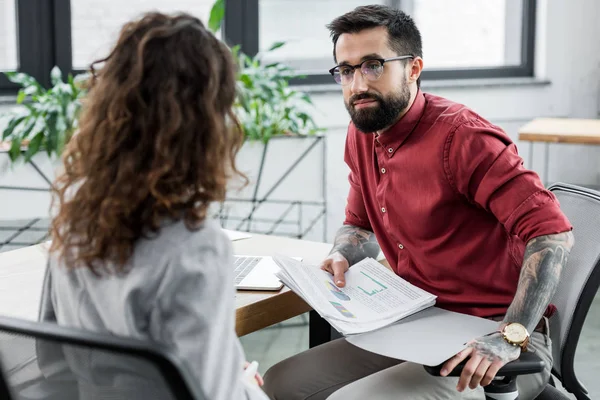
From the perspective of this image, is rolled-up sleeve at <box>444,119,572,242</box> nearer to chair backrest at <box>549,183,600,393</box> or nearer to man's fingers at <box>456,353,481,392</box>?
chair backrest at <box>549,183,600,393</box>

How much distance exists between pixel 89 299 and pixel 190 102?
0.88 ft

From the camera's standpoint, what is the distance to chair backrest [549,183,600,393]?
1455mm

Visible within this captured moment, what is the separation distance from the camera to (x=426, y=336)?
54.6 inches

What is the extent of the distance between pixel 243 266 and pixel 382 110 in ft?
1.50

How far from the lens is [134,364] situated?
0.79 metres

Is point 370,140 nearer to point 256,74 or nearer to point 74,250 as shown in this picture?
point 74,250

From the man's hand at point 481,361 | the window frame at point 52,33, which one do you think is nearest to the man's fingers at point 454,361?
the man's hand at point 481,361

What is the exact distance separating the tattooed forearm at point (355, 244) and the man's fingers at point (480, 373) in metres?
0.56

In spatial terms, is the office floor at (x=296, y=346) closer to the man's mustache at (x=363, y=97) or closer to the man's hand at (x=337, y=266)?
the man's hand at (x=337, y=266)

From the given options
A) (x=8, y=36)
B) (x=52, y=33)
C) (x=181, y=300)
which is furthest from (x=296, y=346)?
(x=181, y=300)

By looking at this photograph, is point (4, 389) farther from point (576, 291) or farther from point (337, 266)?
point (576, 291)

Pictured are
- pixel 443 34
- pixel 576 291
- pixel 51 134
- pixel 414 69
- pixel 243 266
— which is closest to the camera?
pixel 576 291

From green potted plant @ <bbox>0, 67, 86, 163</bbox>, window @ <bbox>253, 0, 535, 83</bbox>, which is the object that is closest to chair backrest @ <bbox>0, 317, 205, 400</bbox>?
green potted plant @ <bbox>0, 67, 86, 163</bbox>

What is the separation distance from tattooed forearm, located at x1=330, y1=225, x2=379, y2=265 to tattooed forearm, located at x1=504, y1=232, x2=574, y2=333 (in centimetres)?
47
